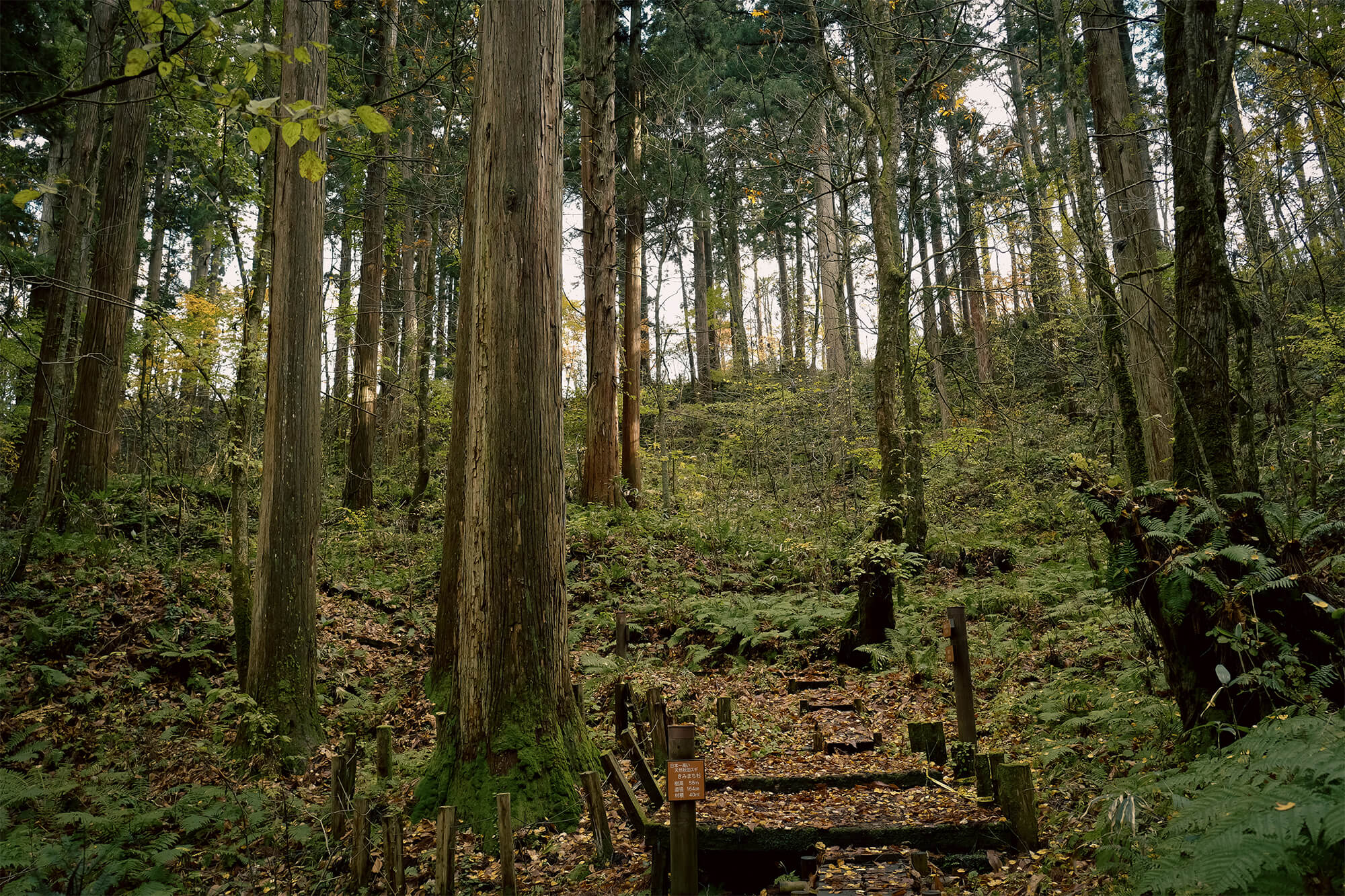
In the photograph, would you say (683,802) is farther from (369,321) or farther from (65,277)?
(369,321)

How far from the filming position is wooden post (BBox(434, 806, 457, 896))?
12.5 ft

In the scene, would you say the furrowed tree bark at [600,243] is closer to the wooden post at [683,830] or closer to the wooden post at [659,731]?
the wooden post at [659,731]

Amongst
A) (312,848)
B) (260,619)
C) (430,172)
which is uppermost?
(430,172)

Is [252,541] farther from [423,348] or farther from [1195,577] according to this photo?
[1195,577]

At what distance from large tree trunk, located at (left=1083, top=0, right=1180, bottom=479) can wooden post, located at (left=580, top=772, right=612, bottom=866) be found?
7797 millimetres

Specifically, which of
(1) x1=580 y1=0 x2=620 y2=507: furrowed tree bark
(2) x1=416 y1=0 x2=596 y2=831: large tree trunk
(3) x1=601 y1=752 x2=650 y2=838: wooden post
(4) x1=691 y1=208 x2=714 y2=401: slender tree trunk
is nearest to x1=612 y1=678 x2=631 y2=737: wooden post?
(2) x1=416 y1=0 x2=596 y2=831: large tree trunk

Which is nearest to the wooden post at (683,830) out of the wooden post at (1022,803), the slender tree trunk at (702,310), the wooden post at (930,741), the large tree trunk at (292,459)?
the wooden post at (1022,803)

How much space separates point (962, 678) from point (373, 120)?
5295mm

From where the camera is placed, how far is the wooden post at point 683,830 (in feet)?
11.9

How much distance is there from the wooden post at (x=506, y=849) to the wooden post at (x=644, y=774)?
1.15 m

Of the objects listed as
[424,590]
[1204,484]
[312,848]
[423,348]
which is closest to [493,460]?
[312,848]

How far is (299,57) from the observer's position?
243 cm

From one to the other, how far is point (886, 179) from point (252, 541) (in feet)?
34.1

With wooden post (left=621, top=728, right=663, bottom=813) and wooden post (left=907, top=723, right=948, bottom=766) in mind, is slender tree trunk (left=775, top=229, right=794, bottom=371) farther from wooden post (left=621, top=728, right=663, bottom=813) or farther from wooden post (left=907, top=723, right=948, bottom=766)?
wooden post (left=621, top=728, right=663, bottom=813)
